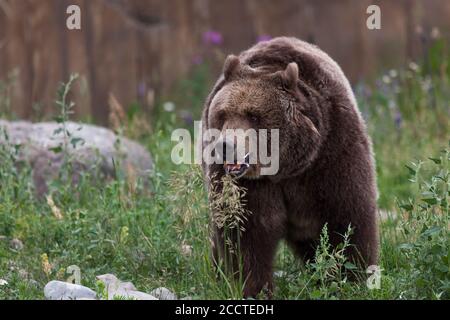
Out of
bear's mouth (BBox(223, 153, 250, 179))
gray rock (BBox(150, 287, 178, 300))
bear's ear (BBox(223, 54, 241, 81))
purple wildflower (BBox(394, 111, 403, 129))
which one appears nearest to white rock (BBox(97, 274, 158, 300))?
gray rock (BBox(150, 287, 178, 300))

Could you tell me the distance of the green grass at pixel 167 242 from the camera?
4.91 metres

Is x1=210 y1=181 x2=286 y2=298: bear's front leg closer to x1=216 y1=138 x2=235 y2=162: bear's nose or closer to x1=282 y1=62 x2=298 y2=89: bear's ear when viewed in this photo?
x1=216 y1=138 x2=235 y2=162: bear's nose

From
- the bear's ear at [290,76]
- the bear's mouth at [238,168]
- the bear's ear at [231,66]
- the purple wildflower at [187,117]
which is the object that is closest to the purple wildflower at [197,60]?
the purple wildflower at [187,117]

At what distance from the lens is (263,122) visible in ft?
16.2

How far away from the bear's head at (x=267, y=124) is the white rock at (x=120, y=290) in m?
0.82

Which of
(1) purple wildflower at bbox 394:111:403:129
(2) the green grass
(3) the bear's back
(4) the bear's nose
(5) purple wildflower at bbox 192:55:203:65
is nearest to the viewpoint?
(4) the bear's nose

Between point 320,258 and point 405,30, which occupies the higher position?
point 405,30

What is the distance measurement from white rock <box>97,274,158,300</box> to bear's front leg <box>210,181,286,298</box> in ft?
1.61

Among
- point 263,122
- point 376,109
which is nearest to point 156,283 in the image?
point 263,122

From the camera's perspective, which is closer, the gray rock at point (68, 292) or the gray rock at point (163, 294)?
the gray rock at point (68, 292)

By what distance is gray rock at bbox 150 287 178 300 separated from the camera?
5042 mm

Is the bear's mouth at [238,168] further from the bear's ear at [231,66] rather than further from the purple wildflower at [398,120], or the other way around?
the purple wildflower at [398,120]
